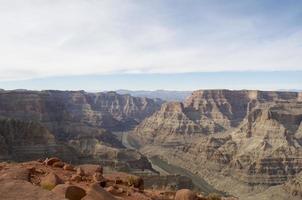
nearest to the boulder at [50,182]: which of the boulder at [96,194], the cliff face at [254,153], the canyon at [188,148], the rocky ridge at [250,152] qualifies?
the boulder at [96,194]

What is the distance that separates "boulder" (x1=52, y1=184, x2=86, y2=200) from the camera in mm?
13016

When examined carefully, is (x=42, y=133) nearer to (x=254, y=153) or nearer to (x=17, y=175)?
(x=254, y=153)

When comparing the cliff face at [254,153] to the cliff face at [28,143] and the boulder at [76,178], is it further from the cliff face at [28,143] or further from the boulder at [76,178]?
the boulder at [76,178]

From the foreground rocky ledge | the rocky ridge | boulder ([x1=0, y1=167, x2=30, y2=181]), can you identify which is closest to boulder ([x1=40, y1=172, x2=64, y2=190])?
the foreground rocky ledge

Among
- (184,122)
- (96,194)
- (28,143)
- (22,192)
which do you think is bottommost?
(184,122)

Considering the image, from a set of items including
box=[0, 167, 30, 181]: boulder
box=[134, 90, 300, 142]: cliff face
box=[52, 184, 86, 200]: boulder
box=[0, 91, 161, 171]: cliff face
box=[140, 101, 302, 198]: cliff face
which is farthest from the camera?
box=[134, 90, 300, 142]: cliff face

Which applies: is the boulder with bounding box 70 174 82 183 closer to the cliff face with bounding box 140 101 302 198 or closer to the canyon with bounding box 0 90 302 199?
the canyon with bounding box 0 90 302 199

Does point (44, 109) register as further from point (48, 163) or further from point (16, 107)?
point (48, 163)

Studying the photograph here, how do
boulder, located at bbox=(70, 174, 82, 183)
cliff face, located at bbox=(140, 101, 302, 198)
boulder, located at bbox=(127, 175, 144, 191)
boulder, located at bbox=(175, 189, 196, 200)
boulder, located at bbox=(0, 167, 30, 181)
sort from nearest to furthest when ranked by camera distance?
1. boulder, located at bbox=(0, 167, 30, 181)
2. boulder, located at bbox=(70, 174, 82, 183)
3. boulder, located at bbox=(175, 189, 196, 200)
4. boulder, located at bbox=(127, 175, 144, 191)
5. cliff face, located at bbox=(140, 101, 302, 198)

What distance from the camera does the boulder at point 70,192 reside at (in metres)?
13.0

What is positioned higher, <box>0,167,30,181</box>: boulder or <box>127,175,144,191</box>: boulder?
<box>0,167,30,181</box>: boulder

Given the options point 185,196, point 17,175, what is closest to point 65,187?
point 17,175

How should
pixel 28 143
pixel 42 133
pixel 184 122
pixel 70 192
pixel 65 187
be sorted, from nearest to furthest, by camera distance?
pixel 70 192 → pixel 65 187 → pixel 28 143 → pixel 42 133 → pixel 184 122

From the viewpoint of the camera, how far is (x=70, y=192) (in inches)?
519
